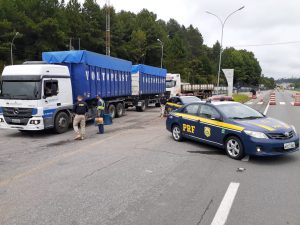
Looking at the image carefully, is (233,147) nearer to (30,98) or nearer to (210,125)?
(210,125)

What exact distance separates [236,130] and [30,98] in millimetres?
7627

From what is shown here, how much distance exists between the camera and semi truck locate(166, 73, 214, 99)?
1248 inches

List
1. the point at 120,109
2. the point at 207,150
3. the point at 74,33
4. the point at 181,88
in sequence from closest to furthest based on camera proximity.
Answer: the point at 207,150, the point at 120,109, the point at 181,88, the point at 74,33

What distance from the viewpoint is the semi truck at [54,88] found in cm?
1212

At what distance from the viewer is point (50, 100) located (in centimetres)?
1259

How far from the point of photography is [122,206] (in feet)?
17.1

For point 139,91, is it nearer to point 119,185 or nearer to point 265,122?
point 265,122

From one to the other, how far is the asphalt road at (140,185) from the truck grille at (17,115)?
6.20 feet

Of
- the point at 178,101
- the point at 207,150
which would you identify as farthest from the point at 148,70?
the point at 207,150

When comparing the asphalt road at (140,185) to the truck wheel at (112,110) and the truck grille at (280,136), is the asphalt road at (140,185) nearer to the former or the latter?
the truck grille at (280,136)

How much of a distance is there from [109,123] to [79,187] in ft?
32.7

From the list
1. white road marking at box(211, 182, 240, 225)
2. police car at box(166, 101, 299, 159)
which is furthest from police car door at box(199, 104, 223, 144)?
white road marking at box(211, 182, 240, 225)

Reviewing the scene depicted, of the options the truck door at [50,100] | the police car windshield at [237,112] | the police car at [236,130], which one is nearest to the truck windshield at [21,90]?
the truck door at [50,100]

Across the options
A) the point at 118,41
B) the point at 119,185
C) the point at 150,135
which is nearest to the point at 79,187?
the point at 119,185
